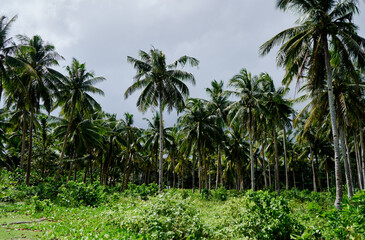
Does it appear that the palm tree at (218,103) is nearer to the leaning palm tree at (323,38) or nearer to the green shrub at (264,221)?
the leaning palm tree at (323,38)

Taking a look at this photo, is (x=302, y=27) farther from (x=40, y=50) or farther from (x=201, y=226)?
(x=40, y=50)

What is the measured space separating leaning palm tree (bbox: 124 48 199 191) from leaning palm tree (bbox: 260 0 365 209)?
8.00 metres

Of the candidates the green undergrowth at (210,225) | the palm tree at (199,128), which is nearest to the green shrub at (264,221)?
the green undergrowth at (210,225)

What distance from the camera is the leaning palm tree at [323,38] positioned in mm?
11711

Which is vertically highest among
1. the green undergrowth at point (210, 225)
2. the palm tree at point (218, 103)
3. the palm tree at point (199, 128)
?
the palm tree at point (218, 103)

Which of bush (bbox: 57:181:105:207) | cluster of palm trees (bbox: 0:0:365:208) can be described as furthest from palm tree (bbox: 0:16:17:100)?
bush (bbox: 57:181:105:207)

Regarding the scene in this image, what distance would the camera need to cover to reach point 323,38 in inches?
480

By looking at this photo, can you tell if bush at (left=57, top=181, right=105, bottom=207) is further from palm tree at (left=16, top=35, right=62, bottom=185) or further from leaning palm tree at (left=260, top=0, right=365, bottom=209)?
leaning palm tree at (left=260, top=0, right=365, bottom=209)

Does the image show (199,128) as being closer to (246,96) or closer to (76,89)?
(246,96)

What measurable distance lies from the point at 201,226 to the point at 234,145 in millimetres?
25905

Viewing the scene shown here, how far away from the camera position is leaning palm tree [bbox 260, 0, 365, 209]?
1171 centimetres

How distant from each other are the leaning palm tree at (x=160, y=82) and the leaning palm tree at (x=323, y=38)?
26.3ft

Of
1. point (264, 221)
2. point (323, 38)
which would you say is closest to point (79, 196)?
point (264, 221)

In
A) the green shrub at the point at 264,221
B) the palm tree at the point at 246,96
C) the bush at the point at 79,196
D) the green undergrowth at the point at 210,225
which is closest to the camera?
the green undergrowth at the point at 210,225
